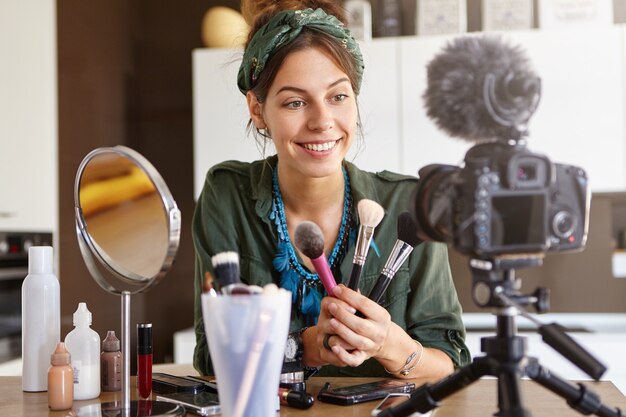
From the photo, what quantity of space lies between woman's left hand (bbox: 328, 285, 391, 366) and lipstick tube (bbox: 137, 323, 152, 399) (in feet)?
0.78

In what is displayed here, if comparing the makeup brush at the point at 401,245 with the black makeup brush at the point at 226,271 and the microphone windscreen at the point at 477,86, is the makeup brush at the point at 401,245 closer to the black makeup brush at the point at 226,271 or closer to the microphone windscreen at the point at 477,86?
the microphone windscreen at the point at 477,86

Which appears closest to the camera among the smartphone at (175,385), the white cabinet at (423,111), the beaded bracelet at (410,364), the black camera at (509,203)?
the black camera at (509,203)

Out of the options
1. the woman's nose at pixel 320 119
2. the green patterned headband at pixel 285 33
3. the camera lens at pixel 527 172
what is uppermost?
the green patterned headband at pixel 285 33

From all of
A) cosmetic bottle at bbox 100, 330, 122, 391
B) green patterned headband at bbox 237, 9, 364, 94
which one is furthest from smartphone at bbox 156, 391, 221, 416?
green patterned headband at bbox 237, 9, 364, 94

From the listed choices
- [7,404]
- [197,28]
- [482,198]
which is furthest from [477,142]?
[197,28]

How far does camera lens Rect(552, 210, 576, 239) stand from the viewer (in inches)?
27.8

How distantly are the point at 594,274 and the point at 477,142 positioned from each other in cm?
250

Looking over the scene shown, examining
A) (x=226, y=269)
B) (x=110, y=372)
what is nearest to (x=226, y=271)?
(x=226, y=269)

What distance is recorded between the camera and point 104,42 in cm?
302

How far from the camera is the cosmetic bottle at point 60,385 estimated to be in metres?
0.94

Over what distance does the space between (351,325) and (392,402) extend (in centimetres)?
12

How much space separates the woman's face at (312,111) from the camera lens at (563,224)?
62 centimetres

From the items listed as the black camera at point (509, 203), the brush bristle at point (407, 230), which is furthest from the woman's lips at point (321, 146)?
the black camera at point (509, 203)

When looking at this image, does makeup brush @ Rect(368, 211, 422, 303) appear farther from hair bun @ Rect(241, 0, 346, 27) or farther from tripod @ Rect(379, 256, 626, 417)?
hair bun @ Rect(241, 0, 346, 27)
